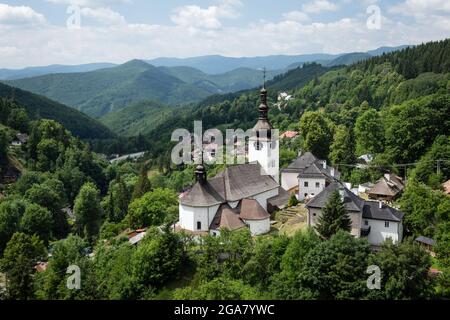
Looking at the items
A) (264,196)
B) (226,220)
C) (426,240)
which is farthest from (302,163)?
(426,240)

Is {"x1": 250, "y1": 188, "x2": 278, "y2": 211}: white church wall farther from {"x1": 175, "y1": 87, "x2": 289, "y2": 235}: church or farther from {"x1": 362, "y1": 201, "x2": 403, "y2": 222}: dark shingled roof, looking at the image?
{"x1": 362, "y1": 201, "x2": 403, "y2": 222}: dark shingled roof

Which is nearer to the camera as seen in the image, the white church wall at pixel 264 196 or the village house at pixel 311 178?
the white church wall at pixel 264 196

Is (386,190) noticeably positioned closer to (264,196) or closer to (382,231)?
(382,231)

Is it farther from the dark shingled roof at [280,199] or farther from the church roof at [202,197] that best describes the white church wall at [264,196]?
the church roof at [202,197]

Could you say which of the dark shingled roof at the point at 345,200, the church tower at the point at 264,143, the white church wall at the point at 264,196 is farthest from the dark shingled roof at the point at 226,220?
the church tower at the point at 264,143

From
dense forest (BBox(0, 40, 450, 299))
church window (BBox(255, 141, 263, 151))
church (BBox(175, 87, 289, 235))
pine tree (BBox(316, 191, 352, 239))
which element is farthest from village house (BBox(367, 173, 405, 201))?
pine tree (BBox(316, 191, 352, 239))
